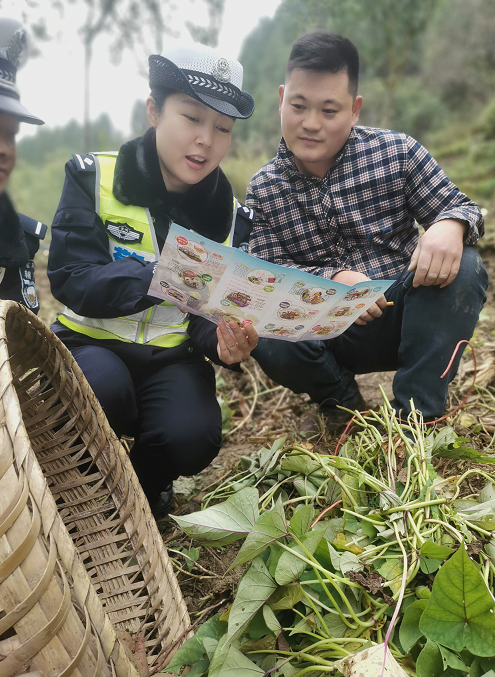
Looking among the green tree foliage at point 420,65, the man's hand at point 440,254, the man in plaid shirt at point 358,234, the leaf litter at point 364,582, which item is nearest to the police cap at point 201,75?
the man in plaid shirt at point 358,234

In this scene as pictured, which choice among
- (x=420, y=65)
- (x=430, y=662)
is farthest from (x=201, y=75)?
(x=420, y=65)

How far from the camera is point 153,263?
1.19m

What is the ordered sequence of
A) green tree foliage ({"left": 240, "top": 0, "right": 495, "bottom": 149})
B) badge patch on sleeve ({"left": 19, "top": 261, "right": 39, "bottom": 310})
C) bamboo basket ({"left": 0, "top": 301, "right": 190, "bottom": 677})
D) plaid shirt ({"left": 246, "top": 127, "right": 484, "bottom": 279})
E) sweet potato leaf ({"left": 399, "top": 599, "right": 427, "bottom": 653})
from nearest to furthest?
bamboo basket ({"left": 0, "top": 301, "right": 190, "bottom": 677}) → sweet potato leaf ({"left": 399, "top": 599, "right": 427, "bottom": 653}) → badge patch on sleeve ({"left": 19, "top": 261, "right": 39, "bottom": 310}) → plaid shirt ({"left": 246, "top": 127, "right": 484, "bottom": 279}) → green tree foliage ({"left": 240, "top": 0, "right": 495, "bottom": 149})

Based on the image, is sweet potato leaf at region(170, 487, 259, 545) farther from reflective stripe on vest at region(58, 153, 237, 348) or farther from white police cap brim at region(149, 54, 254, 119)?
white police cap brim at region(149, 54, 254, 119)

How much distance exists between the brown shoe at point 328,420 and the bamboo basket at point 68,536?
59 cm

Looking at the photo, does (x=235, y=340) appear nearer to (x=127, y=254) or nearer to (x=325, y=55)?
(x=127, y=254)

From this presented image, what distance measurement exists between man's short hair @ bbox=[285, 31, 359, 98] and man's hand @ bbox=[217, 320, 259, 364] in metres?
0.74

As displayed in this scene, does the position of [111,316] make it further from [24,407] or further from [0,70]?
[0,70]

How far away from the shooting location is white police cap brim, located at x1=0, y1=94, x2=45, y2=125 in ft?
3.61

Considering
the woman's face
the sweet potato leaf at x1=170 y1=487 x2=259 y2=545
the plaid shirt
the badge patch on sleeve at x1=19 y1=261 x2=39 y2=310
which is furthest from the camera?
the plaid shirt

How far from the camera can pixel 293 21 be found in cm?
484

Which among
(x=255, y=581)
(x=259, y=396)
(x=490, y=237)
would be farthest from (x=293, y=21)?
(x=255, y=581)

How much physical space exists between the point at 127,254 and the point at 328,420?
2.39ft

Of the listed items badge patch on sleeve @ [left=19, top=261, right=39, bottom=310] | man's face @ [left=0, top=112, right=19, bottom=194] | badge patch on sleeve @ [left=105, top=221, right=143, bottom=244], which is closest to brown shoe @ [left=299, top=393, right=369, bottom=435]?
badge patch on sleeve @ [left=105, top=221, right=143, bottom=244]
